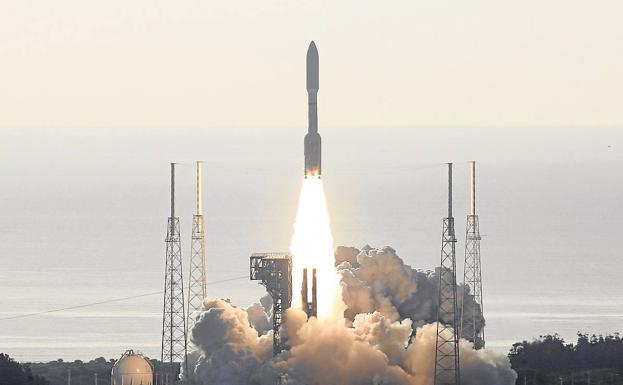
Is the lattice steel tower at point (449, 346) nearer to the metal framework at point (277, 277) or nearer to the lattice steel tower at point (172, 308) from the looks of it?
the metal framework at point (277, 277)

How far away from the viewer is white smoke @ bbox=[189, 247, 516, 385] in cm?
9606

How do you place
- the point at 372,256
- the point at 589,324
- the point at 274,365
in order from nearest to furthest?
the point at 274,365, the point at 372,256, the point at 589,324

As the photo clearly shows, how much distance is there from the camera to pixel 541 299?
188m

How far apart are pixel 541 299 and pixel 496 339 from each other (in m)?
35.0

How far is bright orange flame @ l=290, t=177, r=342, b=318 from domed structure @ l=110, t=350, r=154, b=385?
7.12 metres

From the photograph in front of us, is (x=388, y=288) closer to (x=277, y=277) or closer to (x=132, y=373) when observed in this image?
(x=277, y=277)

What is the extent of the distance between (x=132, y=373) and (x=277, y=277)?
25.6 ft

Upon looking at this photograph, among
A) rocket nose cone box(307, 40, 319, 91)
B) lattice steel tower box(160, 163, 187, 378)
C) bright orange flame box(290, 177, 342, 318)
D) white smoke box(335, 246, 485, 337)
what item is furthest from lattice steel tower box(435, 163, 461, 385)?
lattice steel tower box(160, 163, 187, 378)

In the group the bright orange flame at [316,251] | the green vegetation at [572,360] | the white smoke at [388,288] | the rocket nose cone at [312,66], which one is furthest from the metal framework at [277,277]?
the green vegetation at [572,360]

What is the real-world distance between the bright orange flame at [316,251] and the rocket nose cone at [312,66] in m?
4.69

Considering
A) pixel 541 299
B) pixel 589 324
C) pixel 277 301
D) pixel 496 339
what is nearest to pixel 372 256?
pixel 277 301

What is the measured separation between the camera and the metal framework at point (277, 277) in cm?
9906

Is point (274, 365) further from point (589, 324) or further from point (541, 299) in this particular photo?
point (541, 299)

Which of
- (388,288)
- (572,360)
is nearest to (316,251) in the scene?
(388,288)
